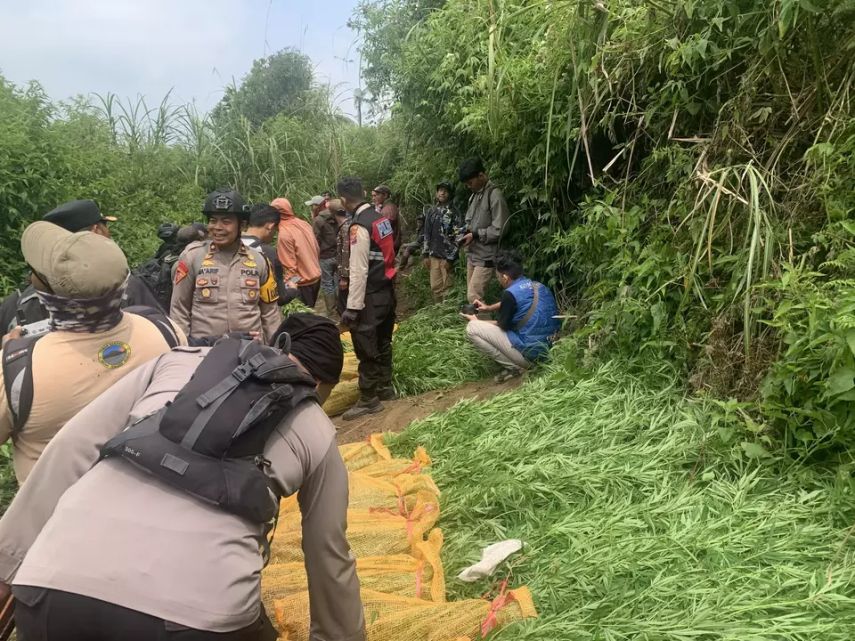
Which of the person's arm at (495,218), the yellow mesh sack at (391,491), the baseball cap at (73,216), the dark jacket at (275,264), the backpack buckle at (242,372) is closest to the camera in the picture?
the backpack buckle at (242,372)

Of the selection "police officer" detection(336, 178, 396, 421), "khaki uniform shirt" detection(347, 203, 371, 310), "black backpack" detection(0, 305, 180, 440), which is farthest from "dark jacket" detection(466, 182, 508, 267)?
"black backpack" detection(0, 305, 180, 440)

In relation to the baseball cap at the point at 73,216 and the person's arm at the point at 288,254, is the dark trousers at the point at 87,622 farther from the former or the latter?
the person's arm at the point at 288,254

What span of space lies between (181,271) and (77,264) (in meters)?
1.91

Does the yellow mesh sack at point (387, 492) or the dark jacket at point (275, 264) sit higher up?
the dark jacket at point (275, 264)

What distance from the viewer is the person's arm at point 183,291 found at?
11.7 feet

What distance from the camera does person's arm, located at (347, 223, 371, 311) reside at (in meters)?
4.90

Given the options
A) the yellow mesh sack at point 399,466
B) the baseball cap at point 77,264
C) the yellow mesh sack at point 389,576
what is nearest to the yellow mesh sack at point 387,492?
the yellow mesh sack at point 399,466

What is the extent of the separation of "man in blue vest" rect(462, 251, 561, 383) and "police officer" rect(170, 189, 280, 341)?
221 cm

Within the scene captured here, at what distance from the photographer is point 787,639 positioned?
188cm

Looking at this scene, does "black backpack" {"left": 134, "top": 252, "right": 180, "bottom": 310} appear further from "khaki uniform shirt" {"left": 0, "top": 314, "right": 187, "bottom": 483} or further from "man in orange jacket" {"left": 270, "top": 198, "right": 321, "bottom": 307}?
"khaki uniform shirt" {"left": 0, "top": 314, "right": 187, "bottom": 483}

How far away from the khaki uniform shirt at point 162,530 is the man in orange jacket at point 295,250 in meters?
4.87

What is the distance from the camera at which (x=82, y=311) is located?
1.78 meters

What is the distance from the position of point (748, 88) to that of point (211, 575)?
3.61 metres

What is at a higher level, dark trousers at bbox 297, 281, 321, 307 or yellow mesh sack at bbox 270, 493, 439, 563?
dark trousers at bbox 297, 281, 321, 307
